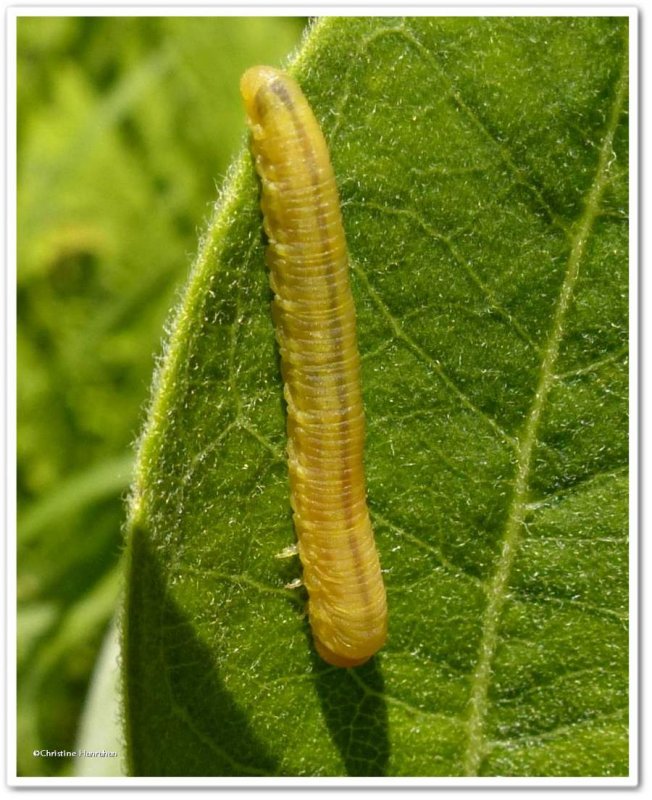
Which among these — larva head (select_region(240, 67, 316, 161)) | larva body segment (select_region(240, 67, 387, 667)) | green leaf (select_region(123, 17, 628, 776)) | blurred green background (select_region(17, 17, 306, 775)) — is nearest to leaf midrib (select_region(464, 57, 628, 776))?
green leaf (select_region(123, 17, 628, 776))

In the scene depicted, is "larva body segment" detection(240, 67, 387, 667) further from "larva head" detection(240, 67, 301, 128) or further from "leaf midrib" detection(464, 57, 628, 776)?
"leaf midrib" detection(464, 57, 628, 776)

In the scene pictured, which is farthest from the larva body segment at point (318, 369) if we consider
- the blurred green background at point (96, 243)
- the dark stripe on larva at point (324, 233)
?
the blurred green background at point (96, 243)

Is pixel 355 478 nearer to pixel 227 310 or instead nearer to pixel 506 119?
pixel 227 310

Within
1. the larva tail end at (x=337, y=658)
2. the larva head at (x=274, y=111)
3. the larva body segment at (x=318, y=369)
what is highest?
the larva head at (x=274, y=111)

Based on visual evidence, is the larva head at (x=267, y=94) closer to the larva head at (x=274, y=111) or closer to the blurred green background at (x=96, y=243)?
the larva head at (x=274, y=111)

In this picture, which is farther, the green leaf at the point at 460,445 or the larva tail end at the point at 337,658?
the larva tail end at the point at 337,658
